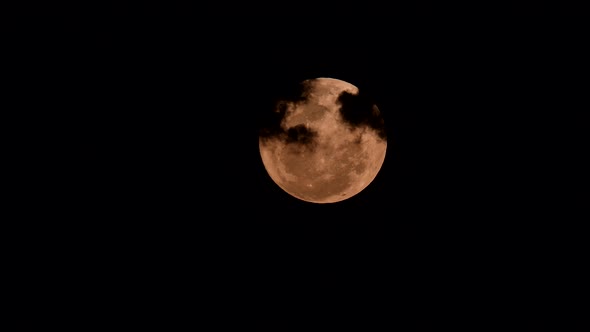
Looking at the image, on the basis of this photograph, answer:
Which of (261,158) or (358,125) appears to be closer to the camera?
(358,125)

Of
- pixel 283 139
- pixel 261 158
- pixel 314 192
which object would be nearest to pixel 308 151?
pixel 283 139

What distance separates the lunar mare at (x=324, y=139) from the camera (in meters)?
4.15

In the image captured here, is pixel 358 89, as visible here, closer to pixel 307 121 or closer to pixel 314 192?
pixel 307 121

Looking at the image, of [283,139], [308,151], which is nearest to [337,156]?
[308,151]

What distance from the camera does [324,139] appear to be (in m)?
4.13

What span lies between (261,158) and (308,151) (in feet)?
2.89

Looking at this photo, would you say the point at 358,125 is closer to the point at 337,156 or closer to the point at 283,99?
the point at 337,156

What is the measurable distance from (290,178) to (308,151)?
1.51 ft

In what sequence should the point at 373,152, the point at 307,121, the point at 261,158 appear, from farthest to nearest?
1. the point at 261,158
2. the point at 373,152
3. the point at 307,121

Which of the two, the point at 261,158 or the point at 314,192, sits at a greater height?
the point at 261,158

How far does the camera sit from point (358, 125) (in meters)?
4.24

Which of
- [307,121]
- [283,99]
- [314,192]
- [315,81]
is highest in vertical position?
[315,81]

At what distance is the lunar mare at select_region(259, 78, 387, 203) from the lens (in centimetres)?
415

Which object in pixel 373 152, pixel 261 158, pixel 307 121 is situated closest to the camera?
pixel 307 121
